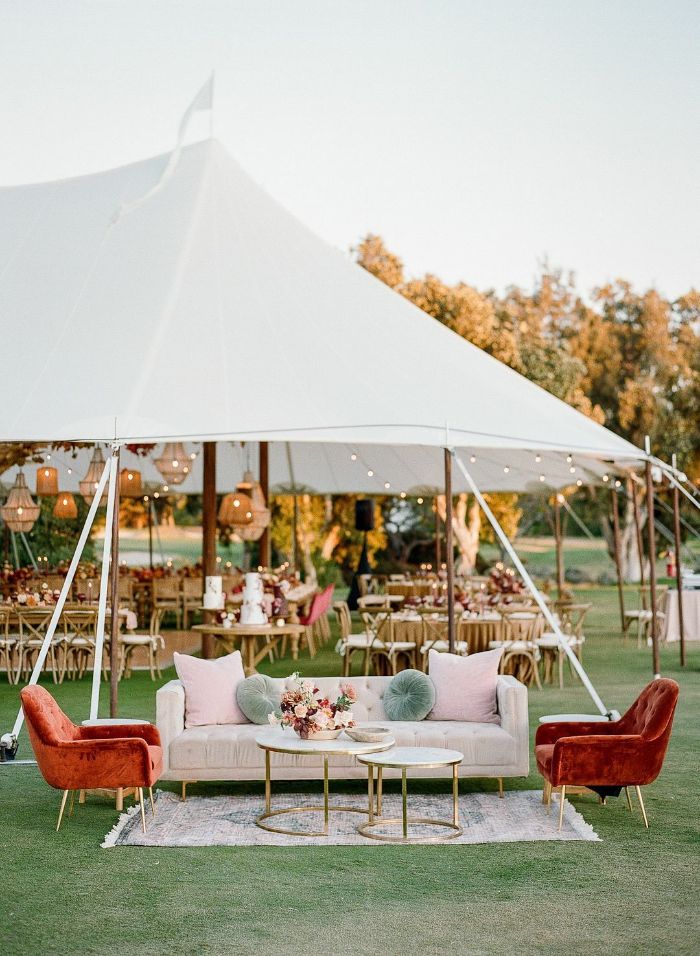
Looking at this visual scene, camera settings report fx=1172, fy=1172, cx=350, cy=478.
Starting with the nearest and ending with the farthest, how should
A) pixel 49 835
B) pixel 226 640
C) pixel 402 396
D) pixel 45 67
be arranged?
1. pixel 49 835
2. pixel 402 396
3. pixel 226 640
4. pixel 45 67

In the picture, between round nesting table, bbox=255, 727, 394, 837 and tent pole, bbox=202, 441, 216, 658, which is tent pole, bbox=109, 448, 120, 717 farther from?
tent pole, bbox=202, 441, 216, 658

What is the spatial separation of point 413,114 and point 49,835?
12144 millimetres

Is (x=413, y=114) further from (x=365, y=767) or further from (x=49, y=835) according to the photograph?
(x=49, y=835)

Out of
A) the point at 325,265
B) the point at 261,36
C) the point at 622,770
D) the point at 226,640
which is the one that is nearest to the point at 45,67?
the point at 261,36

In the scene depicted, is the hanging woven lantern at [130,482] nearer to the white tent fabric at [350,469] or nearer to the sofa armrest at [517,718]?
the white tent fabric at [350,469]

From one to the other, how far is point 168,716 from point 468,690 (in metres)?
1.95

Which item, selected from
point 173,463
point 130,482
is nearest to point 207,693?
point 173,463

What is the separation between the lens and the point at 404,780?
20.2 feet

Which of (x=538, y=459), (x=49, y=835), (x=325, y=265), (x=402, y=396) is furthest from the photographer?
(x=538, y=459)

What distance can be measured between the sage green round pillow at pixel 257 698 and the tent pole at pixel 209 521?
3606mm

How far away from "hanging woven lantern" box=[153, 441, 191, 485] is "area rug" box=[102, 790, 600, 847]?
5721mm

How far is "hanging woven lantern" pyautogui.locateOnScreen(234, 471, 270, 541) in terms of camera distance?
14344 millimetres

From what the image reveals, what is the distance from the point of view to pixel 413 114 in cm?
1595

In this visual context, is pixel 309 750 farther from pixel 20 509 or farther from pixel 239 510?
pixel 20 509
